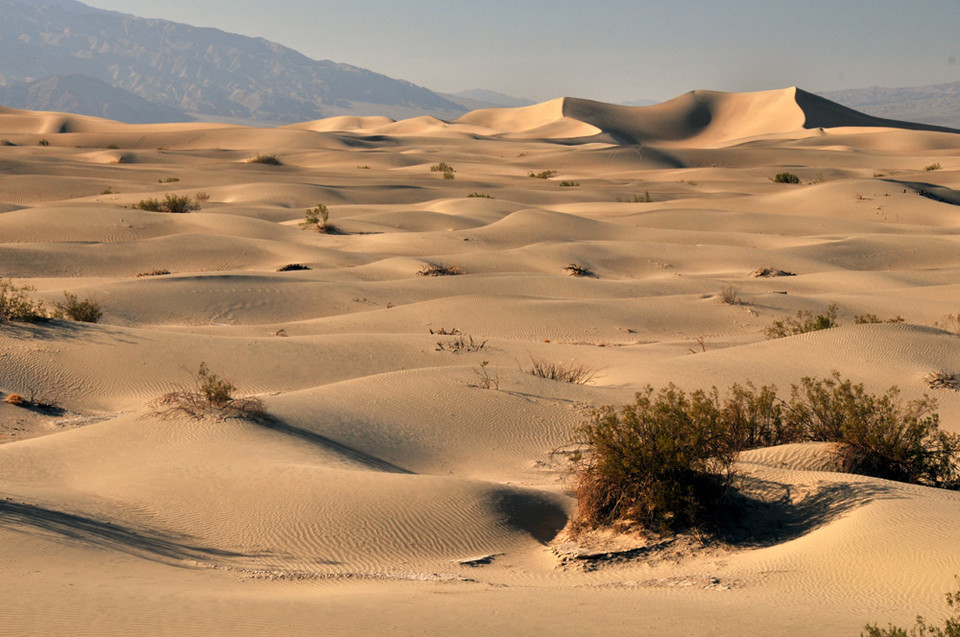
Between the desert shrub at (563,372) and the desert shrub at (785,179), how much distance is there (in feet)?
→ 105

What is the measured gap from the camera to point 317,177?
128 feet

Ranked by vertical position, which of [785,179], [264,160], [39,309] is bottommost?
[39,309]

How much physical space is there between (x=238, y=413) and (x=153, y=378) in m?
2.62

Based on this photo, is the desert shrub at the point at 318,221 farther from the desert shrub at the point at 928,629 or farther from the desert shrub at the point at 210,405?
the desert shrub at the point at 928,629

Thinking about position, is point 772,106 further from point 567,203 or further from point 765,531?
point 765,531

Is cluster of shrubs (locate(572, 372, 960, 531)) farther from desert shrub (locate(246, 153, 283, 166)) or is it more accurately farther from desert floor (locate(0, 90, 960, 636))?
desert shrub (locate(246, 153, 283, 166))

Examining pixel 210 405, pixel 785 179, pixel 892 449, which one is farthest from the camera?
pixel 785 179

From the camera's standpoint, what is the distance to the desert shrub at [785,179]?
40438 mm

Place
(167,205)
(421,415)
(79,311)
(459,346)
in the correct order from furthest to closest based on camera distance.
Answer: (167,205), (79,311), (459,346), (421,415)

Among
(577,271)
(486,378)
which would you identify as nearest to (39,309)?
(486,378)

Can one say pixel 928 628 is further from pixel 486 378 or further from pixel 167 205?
pixel 167 205

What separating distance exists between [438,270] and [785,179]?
26674 millimetres

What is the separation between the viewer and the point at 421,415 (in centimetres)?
924

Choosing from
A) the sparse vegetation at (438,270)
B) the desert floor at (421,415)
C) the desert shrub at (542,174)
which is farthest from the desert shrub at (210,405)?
the desert shrub at (542,174)
